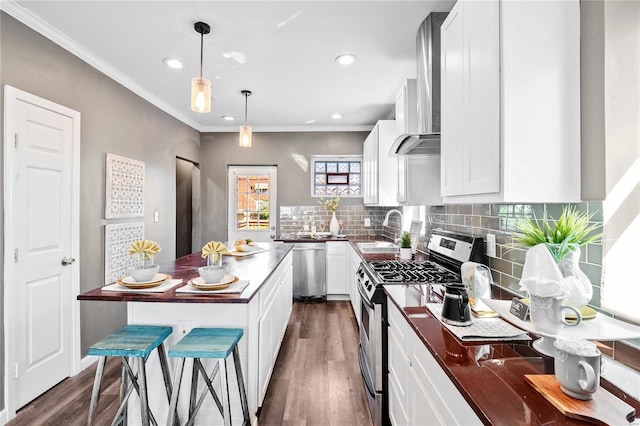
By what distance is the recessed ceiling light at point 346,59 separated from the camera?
2.77 m

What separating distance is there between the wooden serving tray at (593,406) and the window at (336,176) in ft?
14.9

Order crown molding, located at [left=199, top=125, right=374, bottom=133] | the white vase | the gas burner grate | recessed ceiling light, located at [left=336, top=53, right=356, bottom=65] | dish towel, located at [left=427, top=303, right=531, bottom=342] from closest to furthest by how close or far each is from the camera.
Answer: dish towel, located at [left=427, top=303, right=531, bottom=342], the gas burner grate, recessed ceiling light, located at [left=336, top=53, right=356, bottom=65], the white vase, crown molding, located at [left=199, top=125, right=374, bottom=133]

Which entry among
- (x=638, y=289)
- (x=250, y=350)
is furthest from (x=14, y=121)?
(x=638, y=289)

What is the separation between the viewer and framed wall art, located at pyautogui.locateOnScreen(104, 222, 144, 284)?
2.98m

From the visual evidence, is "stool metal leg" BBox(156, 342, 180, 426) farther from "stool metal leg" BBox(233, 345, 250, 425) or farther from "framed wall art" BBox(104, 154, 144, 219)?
"framed wall art" BBox(104, 154, 144, 219)

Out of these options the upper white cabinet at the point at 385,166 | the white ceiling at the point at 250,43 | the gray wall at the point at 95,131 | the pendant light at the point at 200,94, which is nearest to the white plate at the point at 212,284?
the pendant light at the point at 200,94

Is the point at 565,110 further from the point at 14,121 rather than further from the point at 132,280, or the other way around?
the point at 14,121

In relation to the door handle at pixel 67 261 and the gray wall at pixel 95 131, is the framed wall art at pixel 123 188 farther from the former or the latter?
the door handle at pixel 67 261

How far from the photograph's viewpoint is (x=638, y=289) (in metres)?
1.02

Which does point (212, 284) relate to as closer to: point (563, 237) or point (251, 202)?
point (563, 237)

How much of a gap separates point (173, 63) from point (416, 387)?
320 centimetres

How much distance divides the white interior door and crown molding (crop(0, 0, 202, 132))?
167 cm

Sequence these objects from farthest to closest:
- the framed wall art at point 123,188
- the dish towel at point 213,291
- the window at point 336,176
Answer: the window at point 336,176
the framed wall art at point 123,188
the dish towel at point 213,291

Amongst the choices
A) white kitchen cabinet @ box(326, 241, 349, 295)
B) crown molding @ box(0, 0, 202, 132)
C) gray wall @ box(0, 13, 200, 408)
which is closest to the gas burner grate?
white kitchen cabinet @ box(326, 241, 349, 295)
